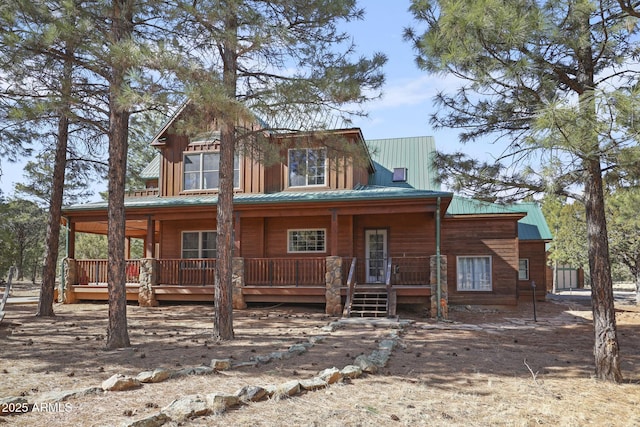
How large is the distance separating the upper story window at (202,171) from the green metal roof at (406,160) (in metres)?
5.39

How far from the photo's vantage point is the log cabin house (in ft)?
46.9

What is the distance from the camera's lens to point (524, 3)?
6527mm

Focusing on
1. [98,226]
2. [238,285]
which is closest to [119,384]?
[238,285]

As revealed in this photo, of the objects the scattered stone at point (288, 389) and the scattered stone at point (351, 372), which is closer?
the scattered stone at point (288, 389)

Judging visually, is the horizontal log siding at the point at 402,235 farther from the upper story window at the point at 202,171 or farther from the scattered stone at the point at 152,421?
the scattered stone at the point at 152,421

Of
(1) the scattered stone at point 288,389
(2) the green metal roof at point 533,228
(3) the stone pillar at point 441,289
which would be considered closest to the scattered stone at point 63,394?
(1) the scattered stone at point 288,389

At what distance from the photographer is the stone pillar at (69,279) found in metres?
16.5

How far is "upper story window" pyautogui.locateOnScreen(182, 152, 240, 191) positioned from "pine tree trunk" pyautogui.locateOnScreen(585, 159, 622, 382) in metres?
12.1

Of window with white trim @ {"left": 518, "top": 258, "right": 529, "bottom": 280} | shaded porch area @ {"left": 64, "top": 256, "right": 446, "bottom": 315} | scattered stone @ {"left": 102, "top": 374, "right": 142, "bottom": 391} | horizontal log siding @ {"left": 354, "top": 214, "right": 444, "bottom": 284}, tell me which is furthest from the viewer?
window with white trim @ {"left": 518, "top": 258, "right": 529, "bottom": 280}

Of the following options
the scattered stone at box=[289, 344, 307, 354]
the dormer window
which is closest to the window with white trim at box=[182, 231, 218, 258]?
the dormer window

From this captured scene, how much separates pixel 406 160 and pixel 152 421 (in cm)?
1593

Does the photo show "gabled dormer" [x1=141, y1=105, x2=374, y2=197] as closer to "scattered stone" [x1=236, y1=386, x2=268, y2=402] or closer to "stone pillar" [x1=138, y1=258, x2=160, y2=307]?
"stone pillar" [x1=138, y1=258, x2=160, y2=307]

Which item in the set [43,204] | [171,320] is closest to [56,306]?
[171,320]

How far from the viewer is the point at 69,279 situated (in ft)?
54.2
